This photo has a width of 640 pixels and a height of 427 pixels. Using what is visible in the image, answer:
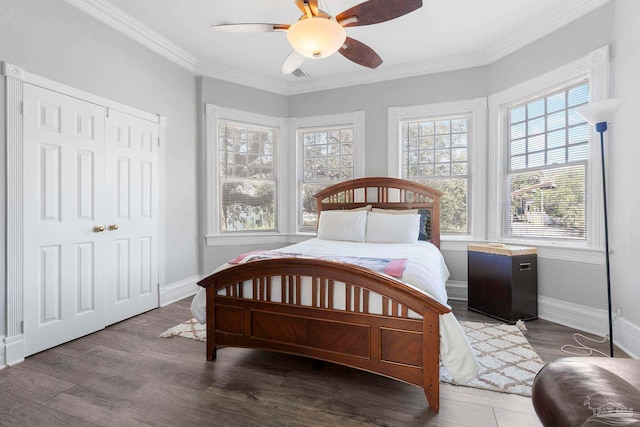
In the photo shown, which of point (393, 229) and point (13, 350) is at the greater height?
point (393, 229)

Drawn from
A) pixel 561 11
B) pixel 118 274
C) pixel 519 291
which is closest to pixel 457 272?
pixel 519 291

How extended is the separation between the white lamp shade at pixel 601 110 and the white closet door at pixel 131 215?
4074 millimetres

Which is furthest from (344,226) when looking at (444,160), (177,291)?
(177,291)

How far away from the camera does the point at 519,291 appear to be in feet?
10.1

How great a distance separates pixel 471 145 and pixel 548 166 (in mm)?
932

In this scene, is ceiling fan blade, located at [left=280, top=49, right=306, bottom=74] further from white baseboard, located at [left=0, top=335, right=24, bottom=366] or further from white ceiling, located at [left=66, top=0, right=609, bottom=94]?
white baseboard, located at [left=0, top=335, right=24, bottom=366]

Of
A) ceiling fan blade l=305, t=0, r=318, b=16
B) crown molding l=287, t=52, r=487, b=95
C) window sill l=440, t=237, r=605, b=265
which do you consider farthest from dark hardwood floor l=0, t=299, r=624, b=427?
crown molding l=287, t=52, r=487, b=95

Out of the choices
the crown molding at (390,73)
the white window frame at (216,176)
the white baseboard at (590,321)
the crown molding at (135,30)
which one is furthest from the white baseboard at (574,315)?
the crown molding at (135,30)

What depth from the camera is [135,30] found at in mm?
3260

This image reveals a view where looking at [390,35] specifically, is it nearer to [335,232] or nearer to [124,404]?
[335,232]

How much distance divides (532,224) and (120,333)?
442 cm

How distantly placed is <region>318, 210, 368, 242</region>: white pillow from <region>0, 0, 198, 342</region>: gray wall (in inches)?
73.4

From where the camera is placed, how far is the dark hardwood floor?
5.49 ft

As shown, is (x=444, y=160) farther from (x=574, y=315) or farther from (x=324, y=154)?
(x=574, y=315)
